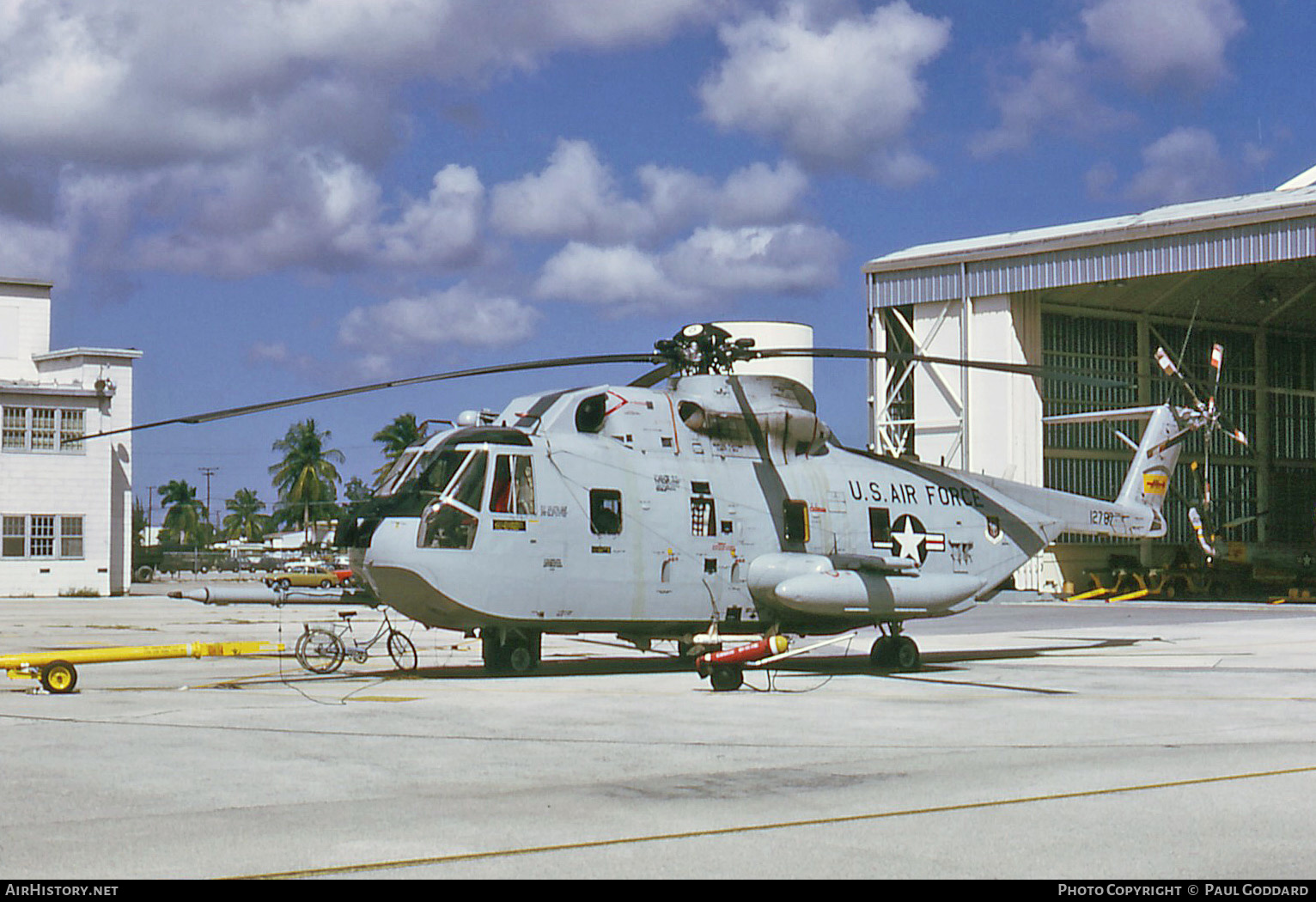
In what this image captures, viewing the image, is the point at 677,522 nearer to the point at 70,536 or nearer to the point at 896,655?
the point at 896,655

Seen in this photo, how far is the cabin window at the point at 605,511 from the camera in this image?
18.0 m

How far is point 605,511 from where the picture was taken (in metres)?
18.1

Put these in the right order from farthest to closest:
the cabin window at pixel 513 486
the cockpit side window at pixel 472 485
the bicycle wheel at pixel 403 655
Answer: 1. the bicycle wheel at pixel 403 655
2. the cabin window at pixel 513 486
3. the cockpit side window at pixel 472 485

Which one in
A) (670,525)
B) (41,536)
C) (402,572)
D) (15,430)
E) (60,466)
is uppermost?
(15,430)

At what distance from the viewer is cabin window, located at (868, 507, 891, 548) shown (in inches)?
819

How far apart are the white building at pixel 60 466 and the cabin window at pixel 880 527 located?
4189 centimetres

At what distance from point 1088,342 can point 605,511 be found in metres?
35.5

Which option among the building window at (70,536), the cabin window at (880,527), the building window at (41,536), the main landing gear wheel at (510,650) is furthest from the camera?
the building window at (70,536)

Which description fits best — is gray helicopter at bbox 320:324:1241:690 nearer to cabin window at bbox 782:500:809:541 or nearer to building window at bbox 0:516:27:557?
Answer: cabin window at bbox 782:500:809:541

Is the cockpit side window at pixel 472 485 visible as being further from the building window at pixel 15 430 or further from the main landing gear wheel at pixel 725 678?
Result: the building window at pixel 15 430

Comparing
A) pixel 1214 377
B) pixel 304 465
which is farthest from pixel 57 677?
pixel 304 465

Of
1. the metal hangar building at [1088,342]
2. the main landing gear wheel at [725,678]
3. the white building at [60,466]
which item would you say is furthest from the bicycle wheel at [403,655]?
the white building at [60,466]

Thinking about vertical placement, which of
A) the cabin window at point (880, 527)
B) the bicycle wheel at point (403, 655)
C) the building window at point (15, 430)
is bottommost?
the bicycle wheel at point (403, 655)

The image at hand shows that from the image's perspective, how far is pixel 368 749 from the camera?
1159cm
